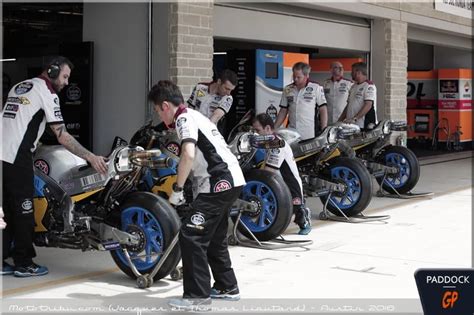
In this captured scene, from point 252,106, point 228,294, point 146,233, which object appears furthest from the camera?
point 252,106

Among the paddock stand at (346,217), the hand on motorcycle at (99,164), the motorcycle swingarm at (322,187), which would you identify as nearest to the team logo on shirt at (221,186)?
the hand on motorcycle at (99,164)

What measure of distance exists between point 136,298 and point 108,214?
2.88 feet

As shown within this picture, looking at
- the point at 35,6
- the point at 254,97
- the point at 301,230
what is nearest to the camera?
the point at 301,230

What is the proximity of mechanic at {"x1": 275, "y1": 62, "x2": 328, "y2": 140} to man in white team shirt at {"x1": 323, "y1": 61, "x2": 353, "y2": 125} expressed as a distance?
171 centimetres

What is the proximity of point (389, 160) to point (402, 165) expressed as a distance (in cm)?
20

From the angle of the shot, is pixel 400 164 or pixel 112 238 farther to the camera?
pixel 400 164

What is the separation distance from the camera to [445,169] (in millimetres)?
16219

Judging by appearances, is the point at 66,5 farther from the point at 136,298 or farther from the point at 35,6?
the point at 136,298

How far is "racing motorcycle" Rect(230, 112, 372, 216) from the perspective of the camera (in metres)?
9.23

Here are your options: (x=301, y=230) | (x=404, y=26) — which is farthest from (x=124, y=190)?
(x=404, y=26)

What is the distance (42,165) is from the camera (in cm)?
669

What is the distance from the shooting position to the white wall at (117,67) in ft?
32.3

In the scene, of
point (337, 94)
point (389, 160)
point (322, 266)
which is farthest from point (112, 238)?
point (337, 94)

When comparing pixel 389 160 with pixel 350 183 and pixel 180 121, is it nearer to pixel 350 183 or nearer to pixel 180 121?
pixel 350 183
